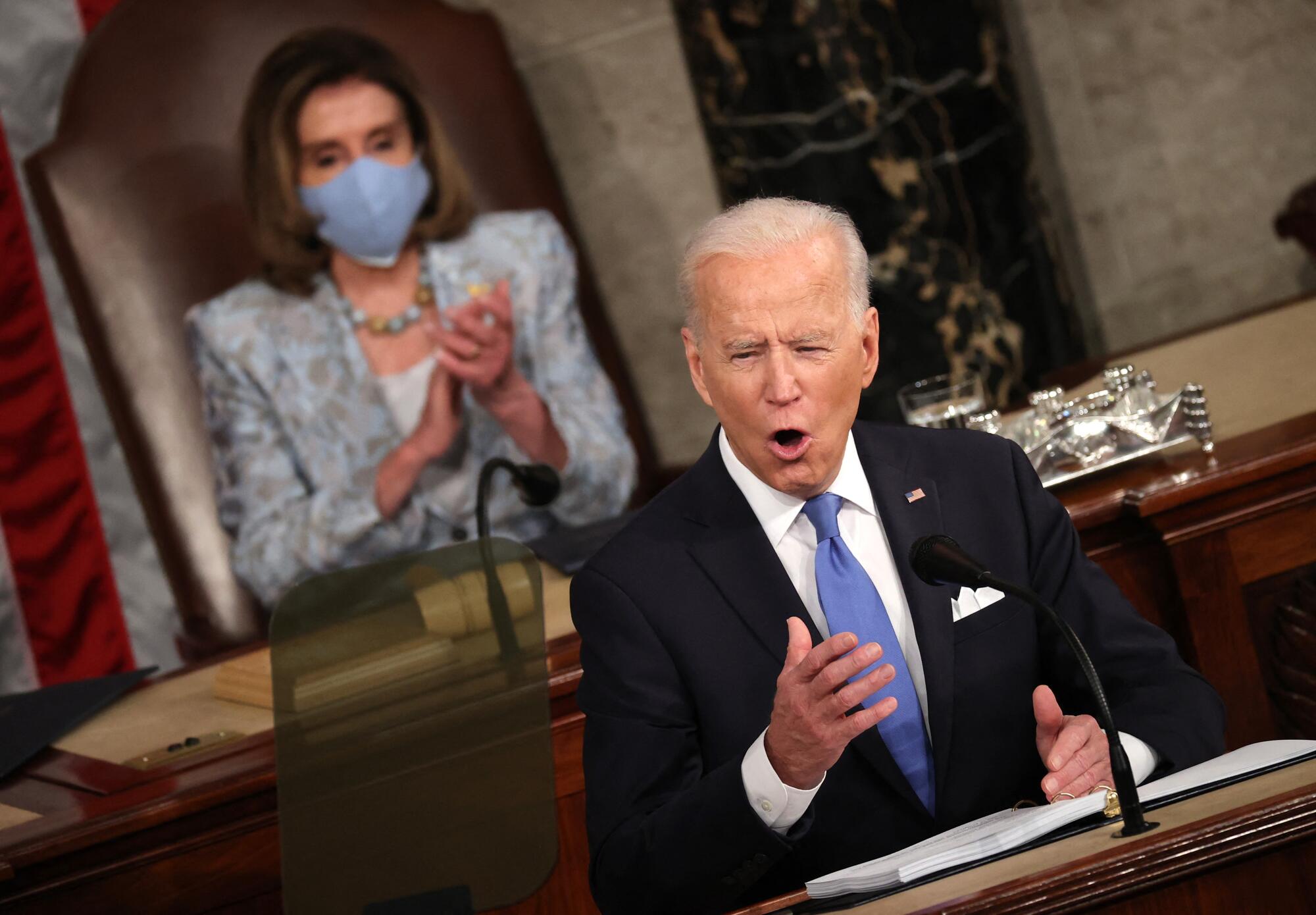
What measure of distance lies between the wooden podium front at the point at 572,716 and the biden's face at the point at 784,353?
730 mm

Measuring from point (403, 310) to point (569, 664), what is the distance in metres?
2.21

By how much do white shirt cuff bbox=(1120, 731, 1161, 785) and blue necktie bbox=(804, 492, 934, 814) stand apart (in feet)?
0.79

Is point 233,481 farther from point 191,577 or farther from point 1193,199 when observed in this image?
point 1193,199

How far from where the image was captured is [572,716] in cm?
241

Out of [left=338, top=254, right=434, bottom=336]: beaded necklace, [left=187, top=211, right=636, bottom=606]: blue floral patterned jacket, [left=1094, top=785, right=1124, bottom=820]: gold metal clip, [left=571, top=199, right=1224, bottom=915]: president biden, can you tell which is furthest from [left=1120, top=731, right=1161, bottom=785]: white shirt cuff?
[left=338, top=254, right=434, bottom=336]: beaded necklace

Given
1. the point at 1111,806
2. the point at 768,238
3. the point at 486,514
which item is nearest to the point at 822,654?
the point at 1111,806

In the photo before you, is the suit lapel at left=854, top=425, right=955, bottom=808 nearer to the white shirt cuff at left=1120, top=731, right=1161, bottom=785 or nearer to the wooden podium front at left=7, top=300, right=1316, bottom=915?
the white shirt cuff at left=1120, top=731, right=1161, bottom=785

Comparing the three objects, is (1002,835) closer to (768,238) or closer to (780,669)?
(780,669)

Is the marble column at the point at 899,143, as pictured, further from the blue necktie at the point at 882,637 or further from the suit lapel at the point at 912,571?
the blue necktie at the point at 882,637

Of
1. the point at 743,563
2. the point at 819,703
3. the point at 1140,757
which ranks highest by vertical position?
the point at 743,563

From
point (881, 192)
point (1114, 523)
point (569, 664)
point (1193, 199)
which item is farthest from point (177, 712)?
point (1193, 199)

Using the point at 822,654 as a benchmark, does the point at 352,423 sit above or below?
above

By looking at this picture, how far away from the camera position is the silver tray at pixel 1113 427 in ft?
8.35

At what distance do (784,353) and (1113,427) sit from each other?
104cm
